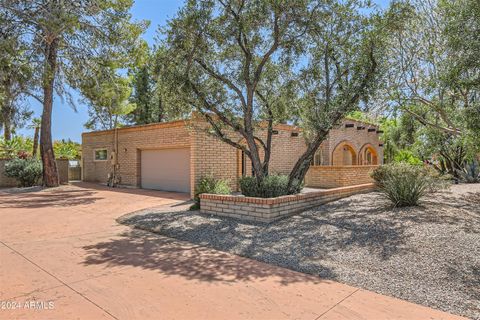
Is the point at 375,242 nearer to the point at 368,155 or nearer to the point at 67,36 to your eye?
the point at 67,36

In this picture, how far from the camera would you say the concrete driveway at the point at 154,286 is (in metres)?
3.41

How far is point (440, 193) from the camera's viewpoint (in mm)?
9070

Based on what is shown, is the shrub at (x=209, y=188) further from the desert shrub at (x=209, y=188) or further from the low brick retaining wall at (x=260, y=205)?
the low brick retaining wall at (x=260, y=205)

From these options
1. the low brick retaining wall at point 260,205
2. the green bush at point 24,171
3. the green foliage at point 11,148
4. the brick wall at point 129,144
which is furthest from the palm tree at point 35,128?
the low brick retaining wall at point 260,205

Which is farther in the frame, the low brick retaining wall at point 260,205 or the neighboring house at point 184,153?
the neighboring house at point 184,153

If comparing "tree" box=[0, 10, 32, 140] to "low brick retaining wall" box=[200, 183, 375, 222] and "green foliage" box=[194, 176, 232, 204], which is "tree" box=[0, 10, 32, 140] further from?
"low brick retaining wall" box=[200, 183, 375, 222]

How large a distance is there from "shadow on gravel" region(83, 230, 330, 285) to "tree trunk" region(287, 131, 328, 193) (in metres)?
3.53

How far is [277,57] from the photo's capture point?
8.84 meters

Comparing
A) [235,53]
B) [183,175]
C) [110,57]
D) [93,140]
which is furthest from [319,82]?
[93,140]

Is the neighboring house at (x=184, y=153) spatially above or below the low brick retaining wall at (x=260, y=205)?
above

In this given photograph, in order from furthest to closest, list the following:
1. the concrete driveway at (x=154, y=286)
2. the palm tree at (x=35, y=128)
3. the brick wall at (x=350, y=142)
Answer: the palm tree at (x=35, y=128) < the brick wall at (x=350, y=142) < the concrete driveway at (x=154, y=286)

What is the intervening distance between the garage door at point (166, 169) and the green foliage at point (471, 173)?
11.9 m

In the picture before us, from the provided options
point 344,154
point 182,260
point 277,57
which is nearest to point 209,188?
point 277,57

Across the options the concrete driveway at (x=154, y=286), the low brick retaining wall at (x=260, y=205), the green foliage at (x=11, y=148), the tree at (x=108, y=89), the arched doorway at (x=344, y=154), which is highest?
the tree at (x=108, y=89)
